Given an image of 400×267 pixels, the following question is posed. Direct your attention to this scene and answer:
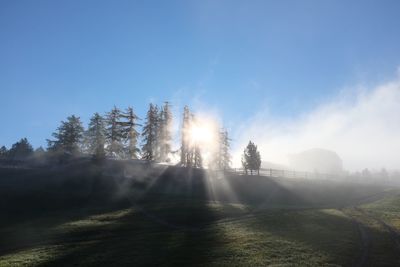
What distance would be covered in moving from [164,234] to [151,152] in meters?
46.8

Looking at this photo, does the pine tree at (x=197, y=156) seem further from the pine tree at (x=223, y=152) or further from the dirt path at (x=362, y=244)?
the dirt path at (x=362, y=244)

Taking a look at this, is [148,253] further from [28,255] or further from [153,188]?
[153,188]

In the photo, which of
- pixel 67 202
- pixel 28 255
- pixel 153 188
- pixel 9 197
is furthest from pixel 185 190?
pixel 28 255

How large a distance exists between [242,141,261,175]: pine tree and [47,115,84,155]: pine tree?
117 ft

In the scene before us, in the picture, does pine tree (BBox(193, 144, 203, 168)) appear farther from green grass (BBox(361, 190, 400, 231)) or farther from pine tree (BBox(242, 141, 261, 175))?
green grass (BBox(361, 190, 400, 231))

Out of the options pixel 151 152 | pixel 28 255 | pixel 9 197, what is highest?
pixel 151 152

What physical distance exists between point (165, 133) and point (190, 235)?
53250 millimetres

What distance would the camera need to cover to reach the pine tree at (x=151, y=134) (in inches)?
3056

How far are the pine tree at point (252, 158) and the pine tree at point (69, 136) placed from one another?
35.6 m

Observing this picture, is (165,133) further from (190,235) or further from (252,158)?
(190,235)

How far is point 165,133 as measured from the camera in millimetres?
83000

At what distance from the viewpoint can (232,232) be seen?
31.7 meters

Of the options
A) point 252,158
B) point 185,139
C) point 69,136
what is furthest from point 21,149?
point 252,158

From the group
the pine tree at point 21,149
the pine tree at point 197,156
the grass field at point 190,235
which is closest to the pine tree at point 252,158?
the pine tree at point 197,156
